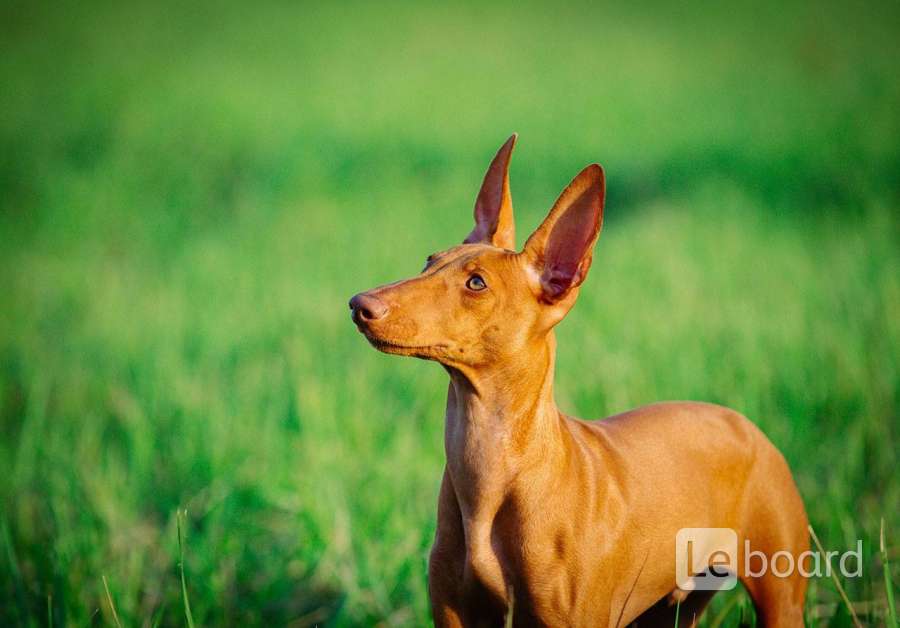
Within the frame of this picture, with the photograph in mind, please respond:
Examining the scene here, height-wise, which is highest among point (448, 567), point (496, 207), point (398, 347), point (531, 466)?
point (496, 207)

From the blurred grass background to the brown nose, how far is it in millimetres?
1369

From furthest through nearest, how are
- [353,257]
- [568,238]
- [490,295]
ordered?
[353,257]
[568,238]
[490,295]

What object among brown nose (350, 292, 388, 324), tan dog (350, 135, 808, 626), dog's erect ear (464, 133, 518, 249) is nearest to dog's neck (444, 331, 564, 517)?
tan dog (350, 135, 808, 626)

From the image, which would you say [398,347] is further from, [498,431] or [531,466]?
[531,466]

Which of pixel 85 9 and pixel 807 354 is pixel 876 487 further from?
pixel 85 9

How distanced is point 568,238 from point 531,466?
58 cm

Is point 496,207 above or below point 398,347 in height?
above

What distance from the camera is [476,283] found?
2314mm

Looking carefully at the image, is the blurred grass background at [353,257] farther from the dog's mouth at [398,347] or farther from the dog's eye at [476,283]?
the dog's eye at [476,283]

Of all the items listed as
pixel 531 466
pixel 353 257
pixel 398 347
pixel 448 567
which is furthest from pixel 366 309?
pixel 353 257

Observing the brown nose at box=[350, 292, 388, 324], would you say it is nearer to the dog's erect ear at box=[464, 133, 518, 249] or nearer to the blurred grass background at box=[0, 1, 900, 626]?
the dog's erect ear at box=[464, 133, 518, 249]

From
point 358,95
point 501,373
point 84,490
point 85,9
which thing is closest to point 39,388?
point 84,490

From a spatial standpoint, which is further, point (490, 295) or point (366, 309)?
point (490, 295)

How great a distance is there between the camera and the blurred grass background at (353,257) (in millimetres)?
3936
